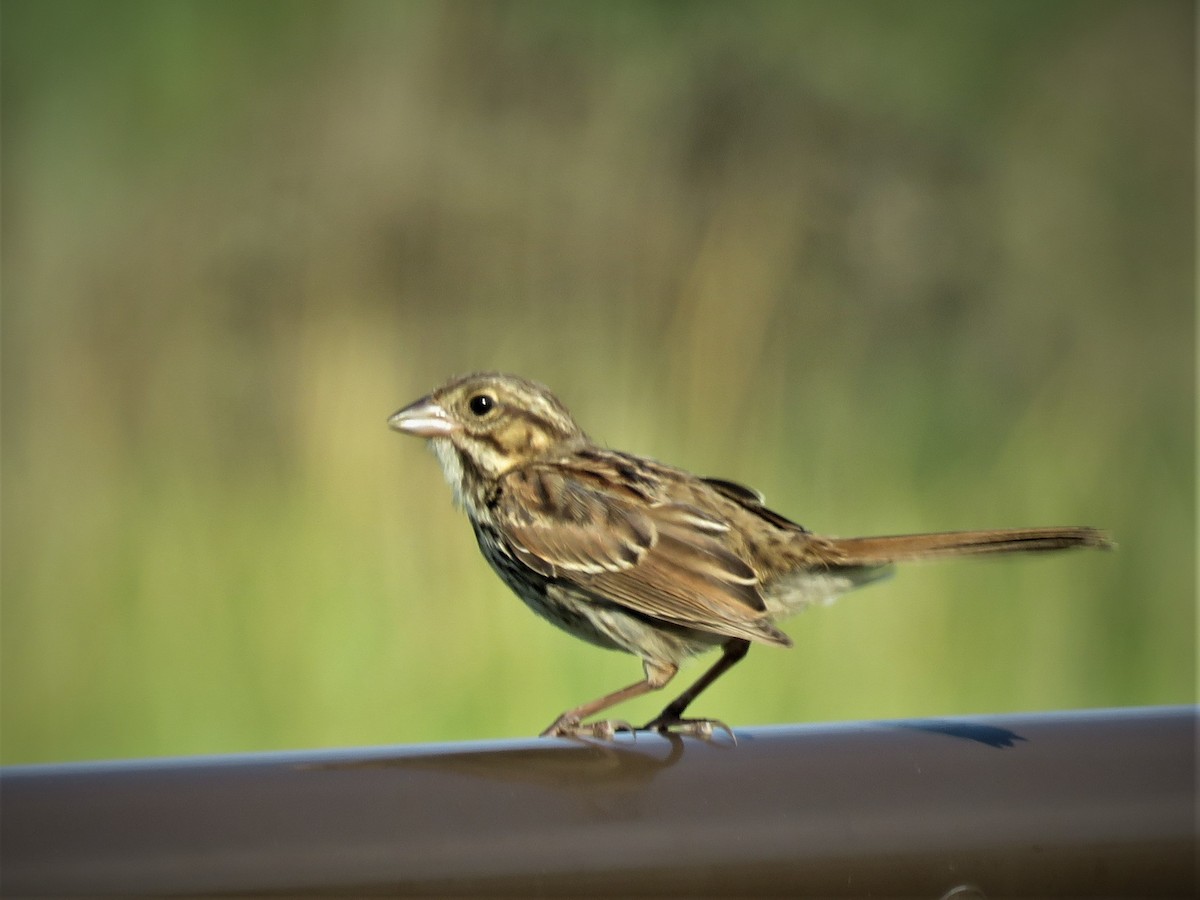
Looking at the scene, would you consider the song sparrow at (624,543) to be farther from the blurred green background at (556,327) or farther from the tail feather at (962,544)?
the blurred green background at (556,327)

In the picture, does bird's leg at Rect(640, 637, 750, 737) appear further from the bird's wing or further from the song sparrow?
the bird's wing

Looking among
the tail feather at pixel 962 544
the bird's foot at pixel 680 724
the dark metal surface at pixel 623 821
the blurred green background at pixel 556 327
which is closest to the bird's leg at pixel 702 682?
the bird's foot at pixel 680 724

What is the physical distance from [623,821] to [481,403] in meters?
1.84

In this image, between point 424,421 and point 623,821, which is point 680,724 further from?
point 623,821

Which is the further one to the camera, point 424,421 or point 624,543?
point 424,421

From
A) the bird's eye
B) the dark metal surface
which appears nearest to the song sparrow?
the bird's eye

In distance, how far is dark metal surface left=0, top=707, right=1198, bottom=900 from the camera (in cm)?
139

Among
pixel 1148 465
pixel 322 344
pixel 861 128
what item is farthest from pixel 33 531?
pixel 1148 465

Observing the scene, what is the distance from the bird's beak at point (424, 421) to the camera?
320cm

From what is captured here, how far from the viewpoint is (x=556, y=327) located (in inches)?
152

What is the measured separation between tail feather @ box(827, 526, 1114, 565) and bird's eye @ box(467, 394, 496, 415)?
2.43 ft

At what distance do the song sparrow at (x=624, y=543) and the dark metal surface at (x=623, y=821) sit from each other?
112 centimetres

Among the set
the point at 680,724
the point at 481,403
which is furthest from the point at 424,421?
the point at 680,724

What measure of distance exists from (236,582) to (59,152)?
1257 millimetres
